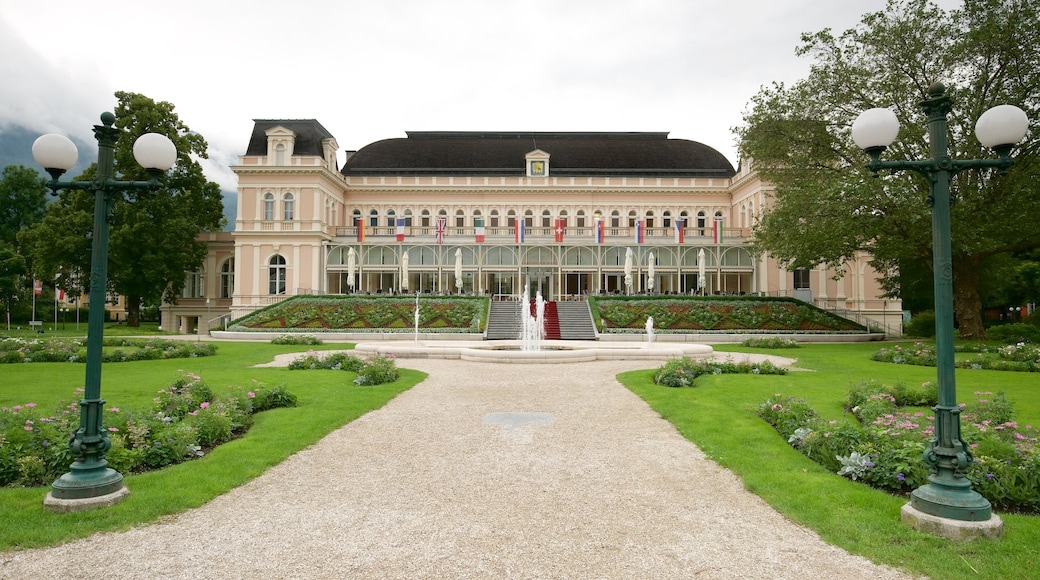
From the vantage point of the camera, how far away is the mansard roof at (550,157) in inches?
1961

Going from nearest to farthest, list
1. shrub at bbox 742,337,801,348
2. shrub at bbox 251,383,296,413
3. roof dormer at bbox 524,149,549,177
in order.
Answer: shrub at bbox 251,383,296,413 < shrub at bbox 742,337,801,348 < roof dormer at bbox 524,149,549,177

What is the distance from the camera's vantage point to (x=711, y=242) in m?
43.5

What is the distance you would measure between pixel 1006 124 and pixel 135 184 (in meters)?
8.51

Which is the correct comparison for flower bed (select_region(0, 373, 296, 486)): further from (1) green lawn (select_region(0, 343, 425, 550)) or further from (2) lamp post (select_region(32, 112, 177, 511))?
(2) lamp post (select_region(32, 112, 177, 511))

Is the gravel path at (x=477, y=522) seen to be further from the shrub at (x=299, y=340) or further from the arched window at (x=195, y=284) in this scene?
the arched window at (x=195, y=284)

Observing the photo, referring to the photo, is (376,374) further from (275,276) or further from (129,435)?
(275,276)

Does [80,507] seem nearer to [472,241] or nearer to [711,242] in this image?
[472,241]

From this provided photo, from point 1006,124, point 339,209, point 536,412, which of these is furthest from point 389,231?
point 1006,124

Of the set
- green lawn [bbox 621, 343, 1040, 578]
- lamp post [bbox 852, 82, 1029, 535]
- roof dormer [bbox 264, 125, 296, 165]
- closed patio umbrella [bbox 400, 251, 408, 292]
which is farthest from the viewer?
roof dormer [bbox 264, 125, 296, 165]

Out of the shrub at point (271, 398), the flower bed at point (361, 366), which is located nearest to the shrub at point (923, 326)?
the flower bed at point (361, 366)

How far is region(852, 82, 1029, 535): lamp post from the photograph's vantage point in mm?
5160

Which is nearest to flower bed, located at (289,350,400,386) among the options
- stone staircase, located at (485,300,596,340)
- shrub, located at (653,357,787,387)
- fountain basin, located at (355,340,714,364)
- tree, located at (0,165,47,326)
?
fountain basin, located at (355,340,714,364)

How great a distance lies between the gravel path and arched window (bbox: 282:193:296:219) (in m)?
38.0

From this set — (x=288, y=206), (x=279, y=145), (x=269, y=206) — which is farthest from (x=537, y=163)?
(x=269, y=206)
